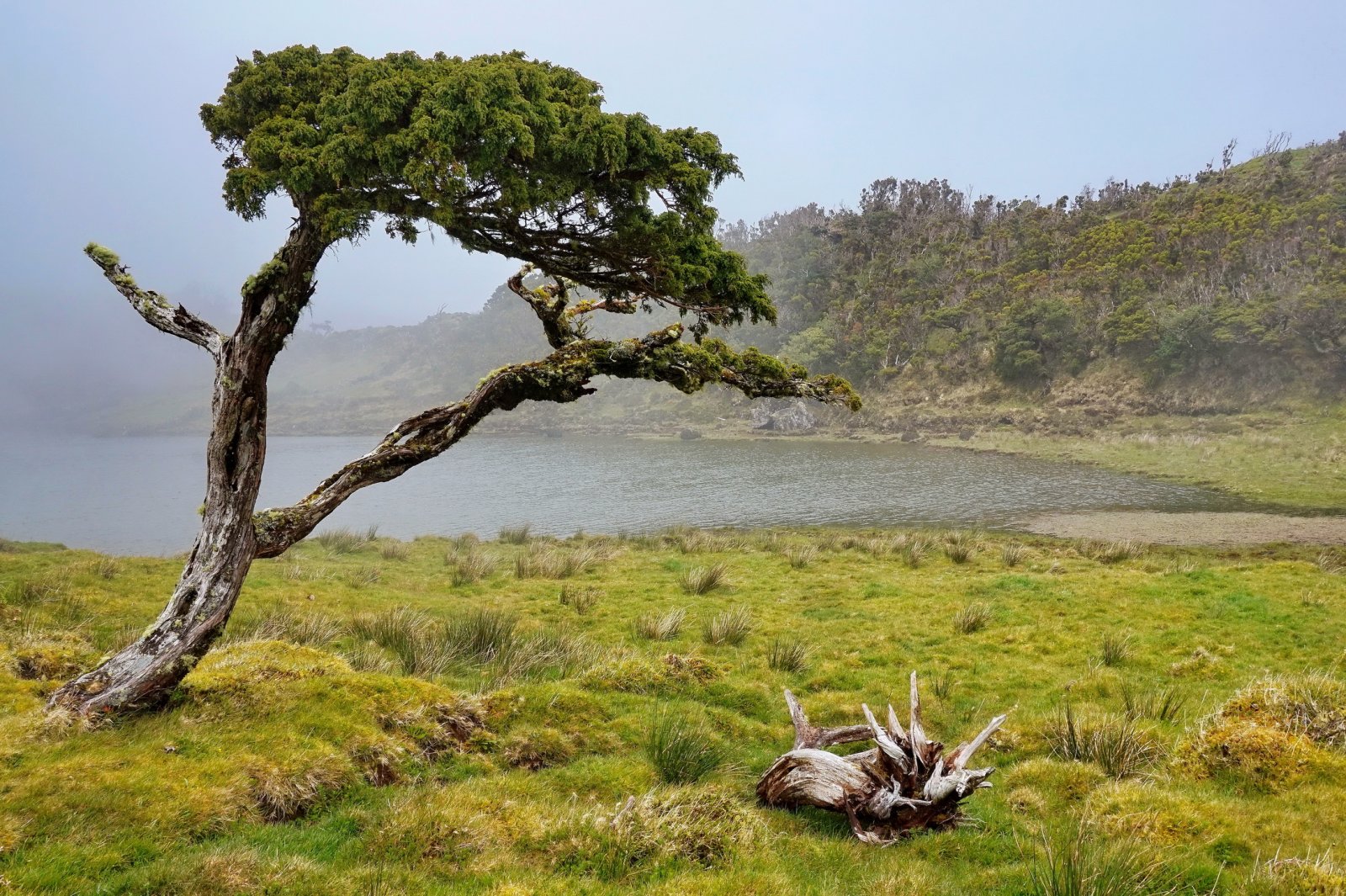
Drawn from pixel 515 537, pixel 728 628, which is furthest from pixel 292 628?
pixel 515 537

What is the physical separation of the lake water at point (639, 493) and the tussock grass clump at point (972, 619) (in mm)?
14927

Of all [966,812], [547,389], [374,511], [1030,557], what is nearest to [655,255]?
[547,389]

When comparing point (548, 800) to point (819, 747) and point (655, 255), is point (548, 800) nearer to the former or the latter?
point (819, 747)

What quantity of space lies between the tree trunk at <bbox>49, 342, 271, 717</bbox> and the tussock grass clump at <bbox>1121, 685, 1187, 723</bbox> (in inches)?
343

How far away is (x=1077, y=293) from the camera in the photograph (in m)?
67.4

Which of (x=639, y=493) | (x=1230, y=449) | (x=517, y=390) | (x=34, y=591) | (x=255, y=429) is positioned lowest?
(x=34, y=591)

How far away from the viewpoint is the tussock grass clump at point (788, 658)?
938 centimetres

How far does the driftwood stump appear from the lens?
16.4ft

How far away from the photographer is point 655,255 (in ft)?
24.8

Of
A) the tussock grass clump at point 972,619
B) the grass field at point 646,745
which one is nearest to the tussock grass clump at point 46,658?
the grass field at point 646,745

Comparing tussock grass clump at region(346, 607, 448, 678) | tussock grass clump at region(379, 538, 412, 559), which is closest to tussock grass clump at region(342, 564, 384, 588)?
tussock grass clump at region(379, 538, 412, 559)

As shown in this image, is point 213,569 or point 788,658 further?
point 788,658

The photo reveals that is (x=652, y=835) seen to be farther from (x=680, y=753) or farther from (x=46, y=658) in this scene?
(x=46, y=658)

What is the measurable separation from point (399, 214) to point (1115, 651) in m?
10.5
